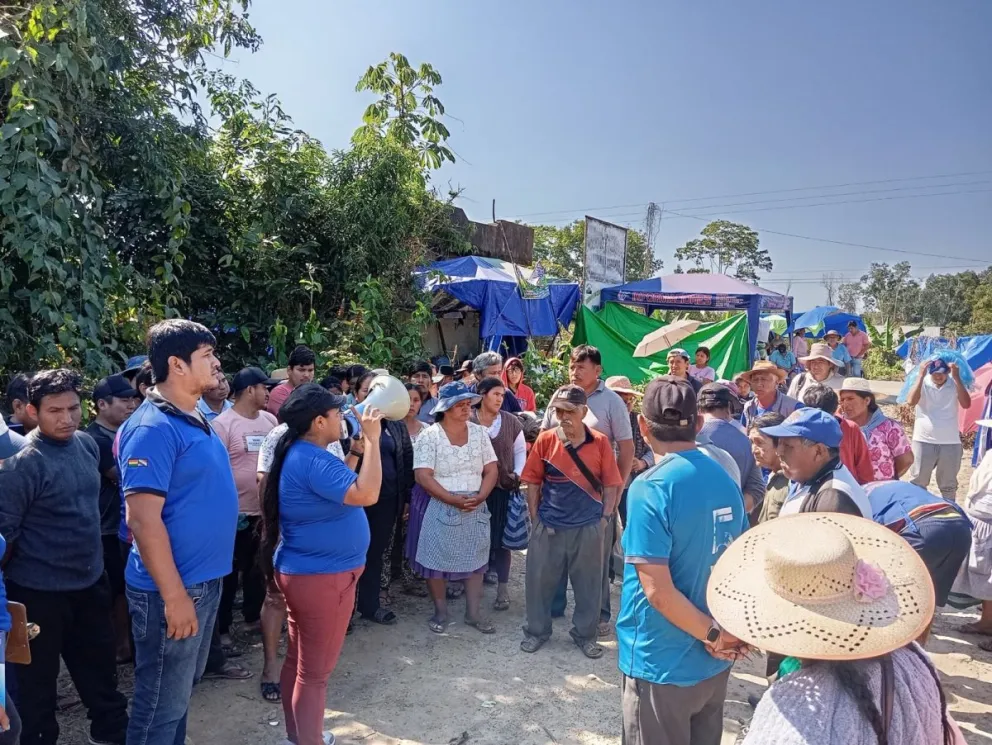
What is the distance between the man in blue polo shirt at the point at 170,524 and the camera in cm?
222

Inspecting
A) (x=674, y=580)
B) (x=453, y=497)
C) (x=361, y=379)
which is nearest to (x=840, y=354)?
(x=453, y=497)

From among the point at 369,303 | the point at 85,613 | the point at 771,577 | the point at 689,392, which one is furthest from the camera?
the point at 369,303

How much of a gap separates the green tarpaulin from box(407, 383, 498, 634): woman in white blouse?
7.61m

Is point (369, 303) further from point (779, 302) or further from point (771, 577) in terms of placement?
point (779, 302)

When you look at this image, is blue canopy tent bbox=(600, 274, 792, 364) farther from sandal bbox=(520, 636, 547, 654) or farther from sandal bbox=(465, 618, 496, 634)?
sandal bbox=(520, 636, 547, 654)

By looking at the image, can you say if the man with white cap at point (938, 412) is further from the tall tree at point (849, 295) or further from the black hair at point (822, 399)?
the tall tree at point (849, 295)

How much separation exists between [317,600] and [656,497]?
Result: 150cm

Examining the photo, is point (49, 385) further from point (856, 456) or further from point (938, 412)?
point (938, 412)

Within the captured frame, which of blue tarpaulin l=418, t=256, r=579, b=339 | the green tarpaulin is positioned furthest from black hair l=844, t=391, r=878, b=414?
the green tarpaulin

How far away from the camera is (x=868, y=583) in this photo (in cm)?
140

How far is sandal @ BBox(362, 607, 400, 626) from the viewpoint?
4.50 m

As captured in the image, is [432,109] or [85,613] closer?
[85,613]

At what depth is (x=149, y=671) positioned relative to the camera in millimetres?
2328

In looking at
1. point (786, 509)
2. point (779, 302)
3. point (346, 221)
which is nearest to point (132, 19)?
point (346, 221)
